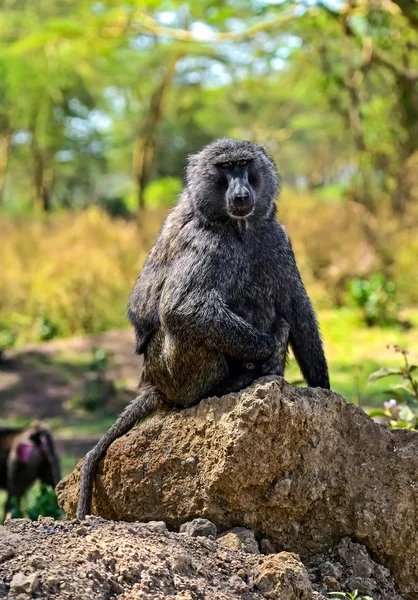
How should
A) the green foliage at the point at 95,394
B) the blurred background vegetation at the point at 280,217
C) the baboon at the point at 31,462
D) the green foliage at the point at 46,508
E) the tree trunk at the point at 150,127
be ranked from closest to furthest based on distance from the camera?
the green foliage at the point at 46,508 → the baboon at the point at 31,462 → the green foliage at the point at 95,394 → the blurred background vegetation at the point at 280,217 → the tree trunk at the point at 150,127

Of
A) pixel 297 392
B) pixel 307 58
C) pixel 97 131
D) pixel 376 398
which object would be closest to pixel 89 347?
pixel 376 398

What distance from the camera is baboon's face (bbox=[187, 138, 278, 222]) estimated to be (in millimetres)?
3549

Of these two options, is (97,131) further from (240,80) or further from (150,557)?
(150,557)

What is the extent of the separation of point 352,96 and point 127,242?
4.27 meters

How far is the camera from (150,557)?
104 inches

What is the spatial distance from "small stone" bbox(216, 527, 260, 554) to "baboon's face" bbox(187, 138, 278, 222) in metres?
1.33

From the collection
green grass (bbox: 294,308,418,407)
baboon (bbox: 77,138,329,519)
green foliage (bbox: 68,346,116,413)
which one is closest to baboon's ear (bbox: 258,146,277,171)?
baboon (bbox: 77,138,329,519)

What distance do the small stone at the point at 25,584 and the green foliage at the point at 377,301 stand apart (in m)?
8.68

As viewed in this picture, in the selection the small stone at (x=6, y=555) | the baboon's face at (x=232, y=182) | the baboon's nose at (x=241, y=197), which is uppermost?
the baboon's face at (x=232, y=182)

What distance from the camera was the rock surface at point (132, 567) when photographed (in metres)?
2.41

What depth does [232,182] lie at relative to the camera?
3598mm

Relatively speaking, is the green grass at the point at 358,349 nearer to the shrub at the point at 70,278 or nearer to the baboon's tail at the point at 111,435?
the shrub at the point at 70,278

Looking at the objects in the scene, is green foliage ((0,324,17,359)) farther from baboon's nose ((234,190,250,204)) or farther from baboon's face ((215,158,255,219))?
baboon's nose ((234,190,250,204))

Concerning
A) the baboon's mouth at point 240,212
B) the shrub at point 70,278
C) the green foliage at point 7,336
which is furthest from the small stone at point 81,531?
the shrub at point 70,278
